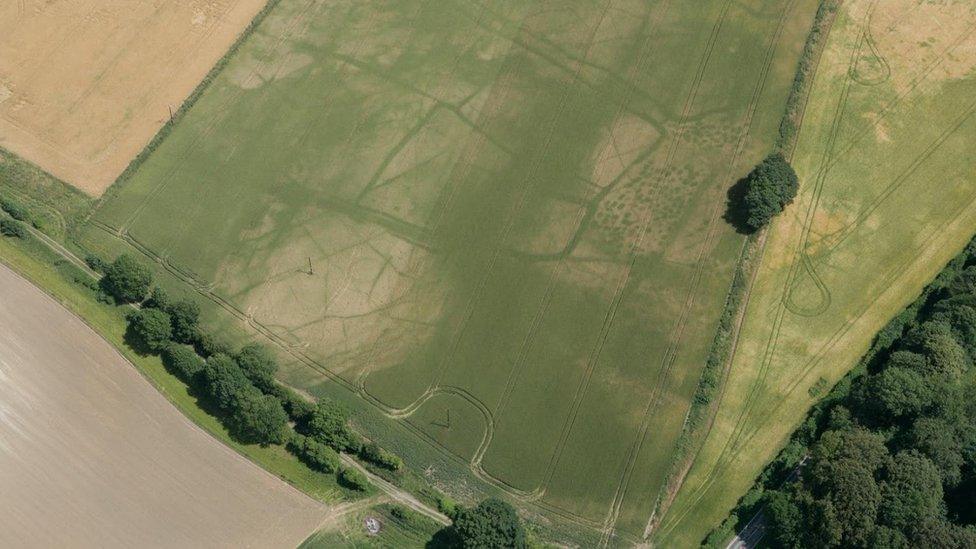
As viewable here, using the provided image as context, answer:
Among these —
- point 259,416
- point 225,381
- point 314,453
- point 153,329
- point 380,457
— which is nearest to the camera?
point 259,416

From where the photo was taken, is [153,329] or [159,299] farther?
[159,299]

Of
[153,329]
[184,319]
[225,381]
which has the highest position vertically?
[184,319]

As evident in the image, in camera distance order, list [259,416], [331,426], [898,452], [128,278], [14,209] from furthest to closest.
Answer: [14,209] < [128,278] < [331,426] < [259,416] < [898,452]

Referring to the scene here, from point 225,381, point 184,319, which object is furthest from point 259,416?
point 184,319

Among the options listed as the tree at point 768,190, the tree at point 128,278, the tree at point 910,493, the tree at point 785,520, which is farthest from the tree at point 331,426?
the tree at point 910,493

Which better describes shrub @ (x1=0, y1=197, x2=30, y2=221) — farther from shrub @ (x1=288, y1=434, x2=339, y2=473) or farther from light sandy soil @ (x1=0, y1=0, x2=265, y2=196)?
shrub @ (x1=288, y1=434, x2=339, y2=473)

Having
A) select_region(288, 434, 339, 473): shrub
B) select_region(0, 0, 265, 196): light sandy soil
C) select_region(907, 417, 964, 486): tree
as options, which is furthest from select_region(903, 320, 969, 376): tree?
select_region(0, 0, 265, 196): light sandy soil

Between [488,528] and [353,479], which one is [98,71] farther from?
[488,528]

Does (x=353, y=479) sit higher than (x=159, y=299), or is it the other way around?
(x=159, y=299)
